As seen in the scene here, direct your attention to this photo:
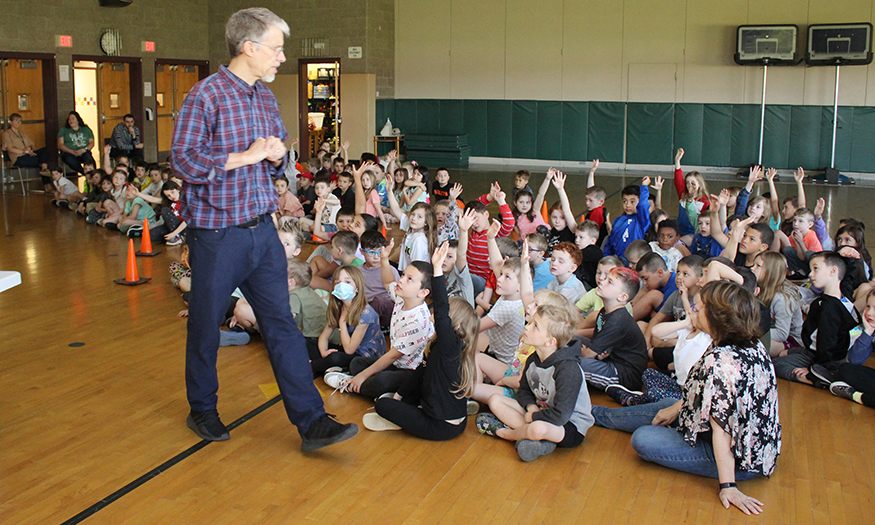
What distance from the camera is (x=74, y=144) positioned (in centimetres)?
A: 1488

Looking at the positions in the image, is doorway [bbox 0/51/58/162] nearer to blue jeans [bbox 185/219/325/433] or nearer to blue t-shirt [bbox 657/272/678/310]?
blue jeans [bbox 185/219/325/433]

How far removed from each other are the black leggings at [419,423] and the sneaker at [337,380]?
0.63m

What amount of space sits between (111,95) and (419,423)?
51.9 ft

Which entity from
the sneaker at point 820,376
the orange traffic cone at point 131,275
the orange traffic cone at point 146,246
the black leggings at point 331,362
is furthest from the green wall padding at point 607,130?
the black leggings at point 331,362

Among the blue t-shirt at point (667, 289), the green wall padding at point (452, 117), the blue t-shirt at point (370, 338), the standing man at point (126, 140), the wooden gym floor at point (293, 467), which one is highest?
the green wall padding at point (452, 117)

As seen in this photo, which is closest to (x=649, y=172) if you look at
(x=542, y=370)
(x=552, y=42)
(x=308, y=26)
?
(x=552, y=42)

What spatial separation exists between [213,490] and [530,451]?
1488mm

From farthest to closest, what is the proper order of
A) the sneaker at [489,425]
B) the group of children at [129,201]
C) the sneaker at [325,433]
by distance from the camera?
the group of children at [129,201] → the sneaker at [489,425] → the sneaker at [325,433]

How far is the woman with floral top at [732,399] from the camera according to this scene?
3240 mm

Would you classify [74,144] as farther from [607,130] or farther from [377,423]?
[377,423]

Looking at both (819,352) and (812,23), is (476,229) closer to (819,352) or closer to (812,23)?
(819,352)

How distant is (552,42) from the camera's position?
61.1ft

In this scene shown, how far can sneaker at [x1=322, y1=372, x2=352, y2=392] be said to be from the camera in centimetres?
457

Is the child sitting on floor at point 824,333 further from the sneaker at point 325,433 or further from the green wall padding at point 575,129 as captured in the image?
Result: the green wall padding at point 575,129
